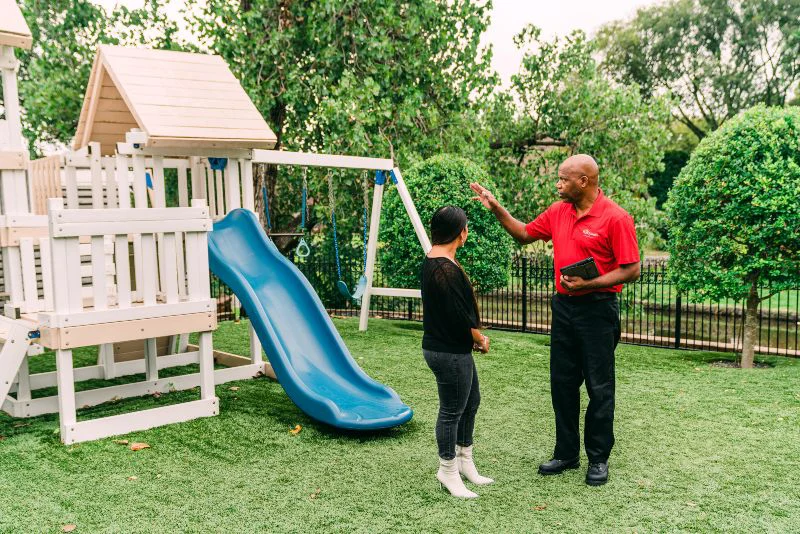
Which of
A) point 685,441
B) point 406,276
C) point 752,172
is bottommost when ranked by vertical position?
point 685,441

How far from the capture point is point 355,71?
1248cm

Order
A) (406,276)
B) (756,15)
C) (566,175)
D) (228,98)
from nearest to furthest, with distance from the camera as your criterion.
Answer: (566,175), (228,98), (406,276), (756,15)

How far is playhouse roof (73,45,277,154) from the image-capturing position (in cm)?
619

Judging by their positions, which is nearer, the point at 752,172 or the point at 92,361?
the point at 752,172

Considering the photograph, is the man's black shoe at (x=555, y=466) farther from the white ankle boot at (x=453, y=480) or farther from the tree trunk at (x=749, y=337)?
the tree trunk at (x=749, y=337)

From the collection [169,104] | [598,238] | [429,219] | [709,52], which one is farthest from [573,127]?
[709,52]

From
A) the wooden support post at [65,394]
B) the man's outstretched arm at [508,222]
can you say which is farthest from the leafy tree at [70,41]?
the man's outstretched arm at [508,222]

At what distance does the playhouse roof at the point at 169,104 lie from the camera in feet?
20.3

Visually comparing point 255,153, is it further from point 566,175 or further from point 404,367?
point 566,175

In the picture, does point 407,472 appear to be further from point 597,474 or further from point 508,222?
point 508,222

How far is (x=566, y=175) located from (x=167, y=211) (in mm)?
3187

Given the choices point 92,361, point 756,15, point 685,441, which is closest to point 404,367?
point 685,441

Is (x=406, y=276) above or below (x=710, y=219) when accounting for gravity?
below

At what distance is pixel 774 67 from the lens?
3198 centimetres
